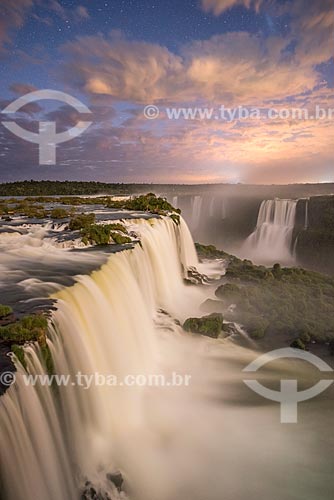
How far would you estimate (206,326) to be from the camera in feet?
46.0

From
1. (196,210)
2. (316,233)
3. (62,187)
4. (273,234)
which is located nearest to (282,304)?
(316,233)

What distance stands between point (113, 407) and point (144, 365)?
257cm

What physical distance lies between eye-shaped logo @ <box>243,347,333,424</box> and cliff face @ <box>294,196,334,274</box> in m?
22.4

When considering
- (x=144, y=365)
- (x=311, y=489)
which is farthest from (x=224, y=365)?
(x=311, y=489)

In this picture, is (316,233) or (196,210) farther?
(196,210)

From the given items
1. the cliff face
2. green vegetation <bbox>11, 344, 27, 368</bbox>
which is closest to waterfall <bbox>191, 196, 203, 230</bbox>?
the cliff face

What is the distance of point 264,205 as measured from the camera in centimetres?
4331

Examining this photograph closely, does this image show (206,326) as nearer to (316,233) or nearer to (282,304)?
(282,304)

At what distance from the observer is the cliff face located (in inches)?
1357

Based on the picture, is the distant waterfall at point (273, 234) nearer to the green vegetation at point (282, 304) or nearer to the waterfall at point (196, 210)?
the waterfall at point (196, 210)

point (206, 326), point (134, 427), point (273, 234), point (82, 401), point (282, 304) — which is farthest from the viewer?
point (273, 234)

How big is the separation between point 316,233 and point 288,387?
28.7 m

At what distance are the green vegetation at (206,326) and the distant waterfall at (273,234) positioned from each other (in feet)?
74.0

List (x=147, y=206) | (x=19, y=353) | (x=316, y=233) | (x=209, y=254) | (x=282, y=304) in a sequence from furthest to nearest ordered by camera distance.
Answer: (x=316, y=233)
(x=209, y=254)
(x=147, y=206)
(x=282, y=304)
(x=19, y=353)
